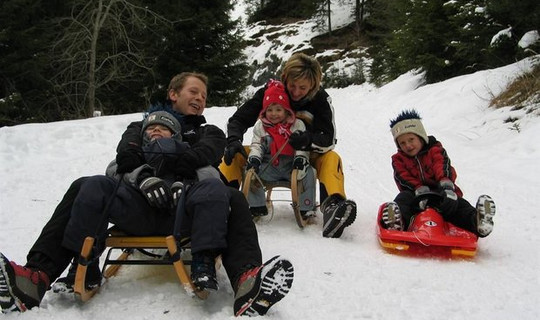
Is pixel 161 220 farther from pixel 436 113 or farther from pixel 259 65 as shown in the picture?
pixel 259 65

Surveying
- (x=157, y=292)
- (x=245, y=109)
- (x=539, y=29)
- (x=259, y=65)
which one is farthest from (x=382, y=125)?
(x=259, y=65)

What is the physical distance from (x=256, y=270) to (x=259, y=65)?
29.3 meters

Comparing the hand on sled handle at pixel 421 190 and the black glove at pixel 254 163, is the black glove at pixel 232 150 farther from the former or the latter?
the hand on sled handle at pixel 421 190

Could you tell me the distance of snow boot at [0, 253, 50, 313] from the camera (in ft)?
5.47

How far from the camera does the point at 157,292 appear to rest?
2.04 m

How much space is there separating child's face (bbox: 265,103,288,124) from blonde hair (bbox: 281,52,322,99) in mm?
228

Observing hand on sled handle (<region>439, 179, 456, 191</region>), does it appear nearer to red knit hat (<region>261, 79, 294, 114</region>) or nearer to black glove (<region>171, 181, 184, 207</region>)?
red knit hat (<region>261, 79, 294, 114</region>)

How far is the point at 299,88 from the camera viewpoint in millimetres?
3438

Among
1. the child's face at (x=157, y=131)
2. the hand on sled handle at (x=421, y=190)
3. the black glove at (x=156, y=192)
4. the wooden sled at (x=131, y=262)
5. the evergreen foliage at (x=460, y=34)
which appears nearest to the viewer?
the wooden sled at (x=131, y=262)

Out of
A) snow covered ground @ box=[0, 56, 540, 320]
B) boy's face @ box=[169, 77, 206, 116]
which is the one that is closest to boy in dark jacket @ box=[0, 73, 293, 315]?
snow covered ground @ box=[0, 56, 540, 320]

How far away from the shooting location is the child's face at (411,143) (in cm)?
325

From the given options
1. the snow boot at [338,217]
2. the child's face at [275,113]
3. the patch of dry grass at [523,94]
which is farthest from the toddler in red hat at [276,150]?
the patch of dry grass at [523,94]

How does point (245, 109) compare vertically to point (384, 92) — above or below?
above

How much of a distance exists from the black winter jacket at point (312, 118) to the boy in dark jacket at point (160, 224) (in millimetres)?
1144
